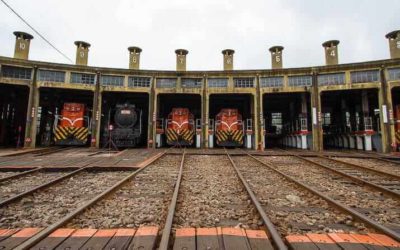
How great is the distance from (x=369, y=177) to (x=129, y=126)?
1339cm

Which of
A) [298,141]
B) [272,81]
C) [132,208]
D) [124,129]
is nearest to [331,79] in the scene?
[272,81]

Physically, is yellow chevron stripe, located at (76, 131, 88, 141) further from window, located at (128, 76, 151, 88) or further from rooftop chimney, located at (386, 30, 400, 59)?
rooftop chimney, located at (386, 30, 400, 59)

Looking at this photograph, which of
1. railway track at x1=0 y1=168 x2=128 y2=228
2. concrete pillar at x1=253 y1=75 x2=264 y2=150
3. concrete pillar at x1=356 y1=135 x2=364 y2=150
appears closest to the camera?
railway track at x1=0 y1=168 x2=128 y2=228

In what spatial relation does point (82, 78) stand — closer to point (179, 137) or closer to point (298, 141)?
point (179, 137)

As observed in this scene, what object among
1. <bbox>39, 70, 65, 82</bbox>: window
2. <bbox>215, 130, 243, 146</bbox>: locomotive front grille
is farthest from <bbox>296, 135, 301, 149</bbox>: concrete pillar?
<bbox>39, 70, 65, 82</bbox>: window

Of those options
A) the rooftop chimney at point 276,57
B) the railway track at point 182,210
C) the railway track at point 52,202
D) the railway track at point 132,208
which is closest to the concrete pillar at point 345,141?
the rooftop chimney at point 276,57

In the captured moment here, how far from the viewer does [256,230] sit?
284cm

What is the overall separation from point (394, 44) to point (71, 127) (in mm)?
23520

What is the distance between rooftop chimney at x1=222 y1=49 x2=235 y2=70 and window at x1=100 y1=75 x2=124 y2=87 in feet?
28.5

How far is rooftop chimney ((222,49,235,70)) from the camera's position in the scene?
782 inches

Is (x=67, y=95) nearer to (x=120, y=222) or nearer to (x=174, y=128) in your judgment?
(x=174, y=128)

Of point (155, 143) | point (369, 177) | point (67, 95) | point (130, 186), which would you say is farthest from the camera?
point (67, 95)

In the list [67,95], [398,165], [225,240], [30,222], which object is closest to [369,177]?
[398,165]

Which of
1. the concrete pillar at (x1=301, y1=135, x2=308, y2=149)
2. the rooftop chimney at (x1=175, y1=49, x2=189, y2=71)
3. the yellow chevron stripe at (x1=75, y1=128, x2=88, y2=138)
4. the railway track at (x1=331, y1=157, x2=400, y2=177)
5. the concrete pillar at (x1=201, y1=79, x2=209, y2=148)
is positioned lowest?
the railway track at (x1=331, y1=157, x2=400, y2=177)
